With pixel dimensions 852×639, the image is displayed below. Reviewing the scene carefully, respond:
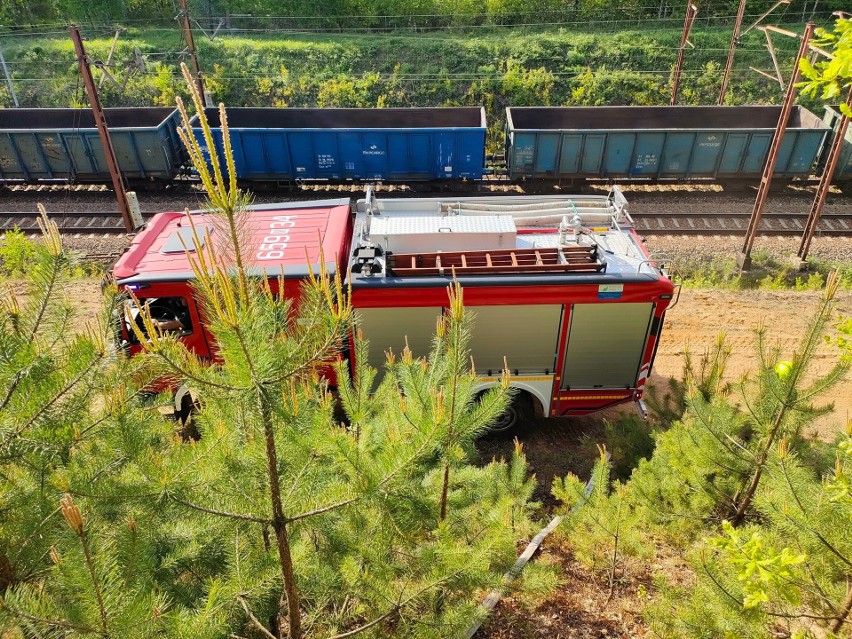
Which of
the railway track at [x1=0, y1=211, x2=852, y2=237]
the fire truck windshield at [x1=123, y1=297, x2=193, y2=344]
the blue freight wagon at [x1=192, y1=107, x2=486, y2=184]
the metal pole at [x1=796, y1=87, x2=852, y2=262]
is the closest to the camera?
the fire truck windshield at [x1=123, y1=297, x2=193, y2=344]

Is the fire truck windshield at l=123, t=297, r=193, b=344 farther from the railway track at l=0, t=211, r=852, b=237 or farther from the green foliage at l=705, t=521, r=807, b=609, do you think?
the railway track at l=0, t=211, r=852, b=237

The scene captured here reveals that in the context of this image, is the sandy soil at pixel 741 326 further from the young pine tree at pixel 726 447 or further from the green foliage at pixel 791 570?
the green foliage at pixel 791 570

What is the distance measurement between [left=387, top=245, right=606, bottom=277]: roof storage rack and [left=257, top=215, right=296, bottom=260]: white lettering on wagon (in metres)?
1.60


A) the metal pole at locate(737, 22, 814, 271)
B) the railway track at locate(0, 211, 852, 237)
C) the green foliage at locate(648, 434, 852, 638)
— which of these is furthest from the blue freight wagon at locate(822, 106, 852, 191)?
the green foliage at locate(648, 434, 852, 638)

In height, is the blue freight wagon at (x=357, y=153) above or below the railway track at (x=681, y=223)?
above

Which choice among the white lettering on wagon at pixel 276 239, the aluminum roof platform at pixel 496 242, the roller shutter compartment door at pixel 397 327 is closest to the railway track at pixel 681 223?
the aluminum roof platform at pixel 496 242

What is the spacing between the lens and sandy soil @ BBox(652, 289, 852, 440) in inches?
411

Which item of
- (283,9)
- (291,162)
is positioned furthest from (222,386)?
(283,9)

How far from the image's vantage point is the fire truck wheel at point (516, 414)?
29.7ft

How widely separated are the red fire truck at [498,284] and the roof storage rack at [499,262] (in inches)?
0.7

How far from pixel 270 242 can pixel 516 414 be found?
4.62 meters

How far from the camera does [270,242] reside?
8.59 meters

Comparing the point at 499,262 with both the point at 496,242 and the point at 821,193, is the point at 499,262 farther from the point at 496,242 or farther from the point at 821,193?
the point at 821,193

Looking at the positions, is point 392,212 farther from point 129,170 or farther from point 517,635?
point 129,170
